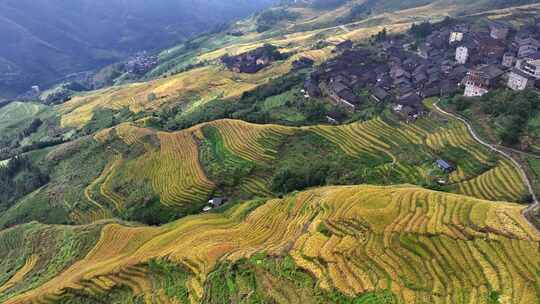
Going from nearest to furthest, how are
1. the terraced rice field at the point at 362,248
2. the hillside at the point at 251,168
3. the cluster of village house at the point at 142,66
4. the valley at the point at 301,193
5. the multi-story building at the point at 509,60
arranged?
1. the terraced rice field at the point at 362,248
2. the valley at the point at 301,193
3. the hillside at the point at 251,168
4. the multi-story building at the point at 509,60
5. the cluster of village house at the point at 142,66

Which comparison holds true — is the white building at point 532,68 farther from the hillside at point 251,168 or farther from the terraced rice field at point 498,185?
the terraced rice field at point 498,185

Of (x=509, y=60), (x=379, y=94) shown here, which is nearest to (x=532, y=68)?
(x=509, y=60)

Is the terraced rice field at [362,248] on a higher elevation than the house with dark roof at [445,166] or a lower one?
higher

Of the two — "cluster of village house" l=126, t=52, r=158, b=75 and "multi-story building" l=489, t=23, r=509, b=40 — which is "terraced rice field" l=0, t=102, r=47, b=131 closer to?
"cluster of village house" l=126, t=52, r=158, b=75

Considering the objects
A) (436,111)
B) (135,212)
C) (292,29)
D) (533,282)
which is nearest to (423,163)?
(436,111)

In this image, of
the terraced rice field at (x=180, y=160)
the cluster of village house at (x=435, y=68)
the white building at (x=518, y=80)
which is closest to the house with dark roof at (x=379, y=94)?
the cluster of village house at (x=435, y=68)

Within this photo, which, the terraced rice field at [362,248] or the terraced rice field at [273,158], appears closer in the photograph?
the terraced rice field at [362,248]

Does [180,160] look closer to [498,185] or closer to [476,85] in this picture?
[498,185]
